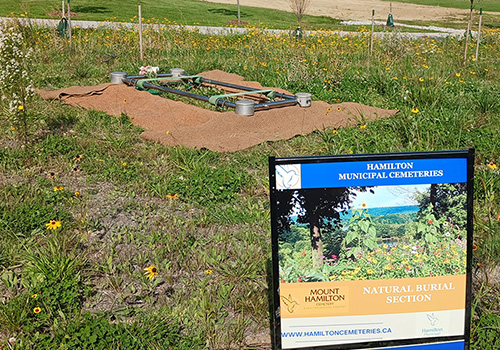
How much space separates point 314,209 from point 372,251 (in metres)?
0.32

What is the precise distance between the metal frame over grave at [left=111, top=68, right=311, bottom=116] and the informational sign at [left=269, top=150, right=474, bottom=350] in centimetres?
420

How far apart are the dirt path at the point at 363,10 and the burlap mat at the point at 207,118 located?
2351 centimetres

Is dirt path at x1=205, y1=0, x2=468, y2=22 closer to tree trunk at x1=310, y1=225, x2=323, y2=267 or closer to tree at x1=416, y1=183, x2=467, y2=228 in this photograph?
tree at x1=416, y1=183, x2=467, y2=228

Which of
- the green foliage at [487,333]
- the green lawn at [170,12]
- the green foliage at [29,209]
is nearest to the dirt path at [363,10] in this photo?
the green lawn at [170,12]

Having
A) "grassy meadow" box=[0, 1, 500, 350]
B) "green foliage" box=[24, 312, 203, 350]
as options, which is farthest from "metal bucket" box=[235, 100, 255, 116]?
"green foliage" box=[24, 312, 203, 350]

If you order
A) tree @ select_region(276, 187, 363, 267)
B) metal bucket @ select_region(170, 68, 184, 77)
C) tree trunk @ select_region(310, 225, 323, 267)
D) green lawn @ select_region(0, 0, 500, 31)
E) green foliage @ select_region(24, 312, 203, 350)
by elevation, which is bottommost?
green foliage @ select_region(24, 312, 203, 350)

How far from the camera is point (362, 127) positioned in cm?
595

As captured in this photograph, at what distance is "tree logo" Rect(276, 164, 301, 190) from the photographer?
7.73ft

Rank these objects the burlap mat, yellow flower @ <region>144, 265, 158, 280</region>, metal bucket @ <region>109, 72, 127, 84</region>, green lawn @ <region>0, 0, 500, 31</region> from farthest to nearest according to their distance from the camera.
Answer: green lawn @ <region>0, 0, 500, 31</region>
metal bucket @ <region>109, 72, 127, 84</region>
the burlap mat
yellow flower @ <region>144, 265, 158, 280</region>

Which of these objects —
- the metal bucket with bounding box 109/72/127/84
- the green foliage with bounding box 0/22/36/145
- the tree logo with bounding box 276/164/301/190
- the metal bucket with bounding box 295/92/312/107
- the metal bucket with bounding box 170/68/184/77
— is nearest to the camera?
the tree logo with bounding box 276/164/301/190

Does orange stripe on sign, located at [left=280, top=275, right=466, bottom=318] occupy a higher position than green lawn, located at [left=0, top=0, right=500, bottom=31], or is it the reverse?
green lawn, located at [left=0, top=0, right=500, bottom=31]

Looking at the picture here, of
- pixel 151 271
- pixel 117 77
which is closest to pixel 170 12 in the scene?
pixel 117 77

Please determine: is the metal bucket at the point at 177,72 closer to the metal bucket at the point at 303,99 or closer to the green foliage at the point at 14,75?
the metal bucket at the point at 303,99

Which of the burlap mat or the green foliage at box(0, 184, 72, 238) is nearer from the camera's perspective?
the green foliage at box(0, 184, 72, 238)
